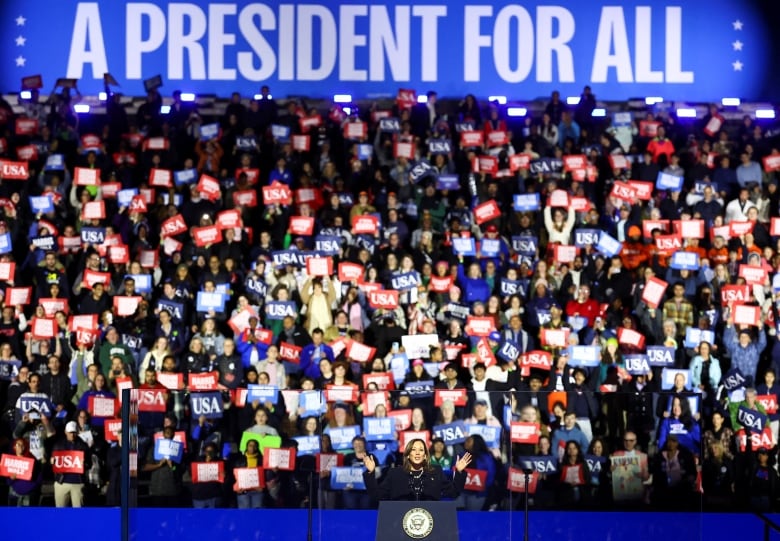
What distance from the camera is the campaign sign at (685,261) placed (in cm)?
1919

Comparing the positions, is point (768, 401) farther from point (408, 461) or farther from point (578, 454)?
point (408, 461)

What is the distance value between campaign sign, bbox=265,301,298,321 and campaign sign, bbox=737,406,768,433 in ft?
18.4

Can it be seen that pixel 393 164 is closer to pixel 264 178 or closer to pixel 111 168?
pixel 264 178

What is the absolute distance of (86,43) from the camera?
24703 millimetres

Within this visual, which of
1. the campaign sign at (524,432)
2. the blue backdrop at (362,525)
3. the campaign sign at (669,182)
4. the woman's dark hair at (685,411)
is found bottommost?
the blue backdrop at (362,525)

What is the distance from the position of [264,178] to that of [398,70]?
11.9ft

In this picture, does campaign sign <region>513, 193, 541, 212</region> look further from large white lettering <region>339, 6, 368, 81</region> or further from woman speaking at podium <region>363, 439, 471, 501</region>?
woman speaking at podium <region>363, 439, 471, 501</region>

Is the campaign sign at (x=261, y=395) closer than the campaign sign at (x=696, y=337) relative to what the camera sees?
Yes

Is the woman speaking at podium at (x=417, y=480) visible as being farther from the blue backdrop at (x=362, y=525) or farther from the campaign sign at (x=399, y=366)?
the campaign sign at (x=399, y=366)

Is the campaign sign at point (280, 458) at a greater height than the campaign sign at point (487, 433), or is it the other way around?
the campaign sign at point (487, 433)

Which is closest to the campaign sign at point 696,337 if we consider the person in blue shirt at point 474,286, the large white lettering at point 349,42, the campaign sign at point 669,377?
the campaign sign at point 669,377

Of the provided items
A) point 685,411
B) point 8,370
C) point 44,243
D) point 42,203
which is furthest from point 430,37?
point 685,411

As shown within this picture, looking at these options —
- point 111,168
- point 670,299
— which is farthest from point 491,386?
point 111,168

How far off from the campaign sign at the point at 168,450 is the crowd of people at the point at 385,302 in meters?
0.01
